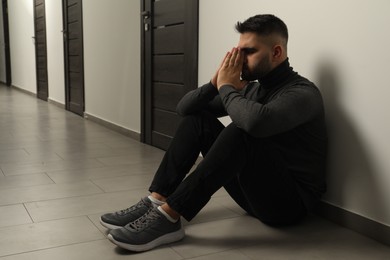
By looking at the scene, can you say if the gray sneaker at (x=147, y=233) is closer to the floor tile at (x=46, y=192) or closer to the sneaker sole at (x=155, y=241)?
the sneaker sole at (x=155, y=241)

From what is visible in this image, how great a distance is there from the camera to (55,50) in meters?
6.35

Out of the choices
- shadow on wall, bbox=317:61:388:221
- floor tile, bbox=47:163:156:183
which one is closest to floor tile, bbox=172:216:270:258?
shadow on wall, bbox=317:61:388:221

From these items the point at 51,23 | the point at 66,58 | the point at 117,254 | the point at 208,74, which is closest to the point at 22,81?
the point at 51,23

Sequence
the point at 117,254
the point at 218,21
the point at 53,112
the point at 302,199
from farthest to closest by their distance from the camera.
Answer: the point at 53,112 < the point at 218,21 < the point at 302,199 < the point at 117,254

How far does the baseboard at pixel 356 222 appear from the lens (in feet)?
5.32

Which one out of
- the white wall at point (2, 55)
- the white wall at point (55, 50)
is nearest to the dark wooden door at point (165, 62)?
the white wall at point (55, 50)

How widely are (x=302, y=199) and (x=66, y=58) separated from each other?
477 cm

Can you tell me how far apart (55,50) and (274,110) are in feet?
18.2

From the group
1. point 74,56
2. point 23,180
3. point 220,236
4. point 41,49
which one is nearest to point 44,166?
point 23,180

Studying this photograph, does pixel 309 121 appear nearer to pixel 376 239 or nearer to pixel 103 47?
pixel 376 239

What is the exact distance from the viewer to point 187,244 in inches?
62.7

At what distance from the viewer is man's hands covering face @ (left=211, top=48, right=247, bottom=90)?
1623mm

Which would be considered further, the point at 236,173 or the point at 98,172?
the point at 98,172

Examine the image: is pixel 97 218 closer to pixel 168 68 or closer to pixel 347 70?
pixel 347 70
